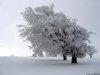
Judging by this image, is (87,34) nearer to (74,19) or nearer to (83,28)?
(83,28)

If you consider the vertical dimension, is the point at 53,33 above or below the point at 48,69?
above

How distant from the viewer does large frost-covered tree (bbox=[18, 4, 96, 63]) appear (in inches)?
1241

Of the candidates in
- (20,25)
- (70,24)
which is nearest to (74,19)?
(70,24)

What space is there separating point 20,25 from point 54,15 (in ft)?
20.2

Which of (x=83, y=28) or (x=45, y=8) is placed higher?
(x=45, y=8)

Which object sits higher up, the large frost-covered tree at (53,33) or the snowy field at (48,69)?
the large frost-covered tree at (53,33)

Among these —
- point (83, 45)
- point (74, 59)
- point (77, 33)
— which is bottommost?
point (74, 59)

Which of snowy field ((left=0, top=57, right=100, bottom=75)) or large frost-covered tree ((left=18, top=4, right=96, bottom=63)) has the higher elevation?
large frost-covered tree ((left=18, top=4, right=96, bottom=63))

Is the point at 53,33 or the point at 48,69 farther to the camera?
the point at 53,33

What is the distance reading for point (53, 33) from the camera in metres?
31.8

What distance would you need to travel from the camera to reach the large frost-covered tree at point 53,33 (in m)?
31.5

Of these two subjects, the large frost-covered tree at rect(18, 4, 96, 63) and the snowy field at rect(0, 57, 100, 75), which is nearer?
the snowy field at rect(0, 57, 100, 75)

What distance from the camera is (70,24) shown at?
109 feet

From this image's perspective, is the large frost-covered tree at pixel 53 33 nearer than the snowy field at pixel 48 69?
No
